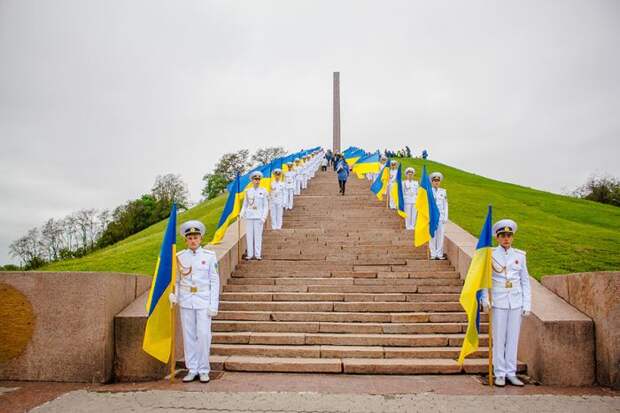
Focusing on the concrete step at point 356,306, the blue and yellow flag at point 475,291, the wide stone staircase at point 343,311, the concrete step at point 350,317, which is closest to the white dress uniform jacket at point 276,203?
the wide stone staircase at point 343,311

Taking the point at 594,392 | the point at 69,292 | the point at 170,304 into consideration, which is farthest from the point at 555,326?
the point at 69,292

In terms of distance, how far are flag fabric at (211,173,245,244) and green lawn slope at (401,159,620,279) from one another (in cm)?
670

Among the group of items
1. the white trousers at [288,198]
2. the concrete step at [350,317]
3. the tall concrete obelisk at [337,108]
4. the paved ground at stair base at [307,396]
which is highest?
the tall concrete obelisk at [337,108]

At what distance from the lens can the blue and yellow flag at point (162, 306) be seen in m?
5.92

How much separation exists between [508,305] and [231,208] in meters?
6.48

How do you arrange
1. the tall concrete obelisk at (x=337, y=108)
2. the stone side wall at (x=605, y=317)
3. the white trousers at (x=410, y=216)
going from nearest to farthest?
the stone side wall at (x=605, y=317), the white trousers at (x=410, y=216), the tall concrete obelisk at (x=337, y=108)

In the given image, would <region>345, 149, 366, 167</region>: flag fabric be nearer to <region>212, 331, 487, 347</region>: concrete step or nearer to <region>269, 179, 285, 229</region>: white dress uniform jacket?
<region>269, 179, 285, 229</region>: white dress uniform jacket

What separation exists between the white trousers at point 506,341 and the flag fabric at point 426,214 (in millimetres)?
4147

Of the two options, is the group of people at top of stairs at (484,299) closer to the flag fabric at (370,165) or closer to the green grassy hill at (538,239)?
the green grassy hill at (538,239)

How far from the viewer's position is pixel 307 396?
17.9 ft

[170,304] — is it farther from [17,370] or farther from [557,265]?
[557,265]

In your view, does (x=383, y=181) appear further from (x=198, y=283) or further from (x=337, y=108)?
(x=337, y=108)

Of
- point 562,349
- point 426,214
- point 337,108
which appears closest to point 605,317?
point 562,349

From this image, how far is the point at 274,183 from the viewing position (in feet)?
47.8
